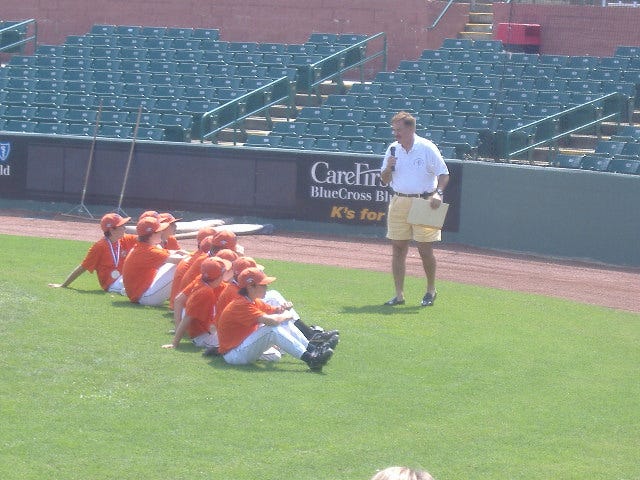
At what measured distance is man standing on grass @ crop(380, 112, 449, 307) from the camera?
11.5 meters

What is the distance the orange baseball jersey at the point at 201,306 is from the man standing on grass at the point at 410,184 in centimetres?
286

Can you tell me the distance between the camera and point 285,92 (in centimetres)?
2319

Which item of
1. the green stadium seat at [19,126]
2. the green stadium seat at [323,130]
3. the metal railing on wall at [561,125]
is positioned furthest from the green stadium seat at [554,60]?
the green stadium seat at [19,126]

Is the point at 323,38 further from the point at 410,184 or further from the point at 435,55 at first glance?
the point at 410,184

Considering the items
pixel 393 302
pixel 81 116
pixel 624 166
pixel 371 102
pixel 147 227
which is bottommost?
pixel 393 302

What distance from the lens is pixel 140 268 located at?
35.9 feet

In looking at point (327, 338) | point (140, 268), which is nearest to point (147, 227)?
A: point (140, 268)

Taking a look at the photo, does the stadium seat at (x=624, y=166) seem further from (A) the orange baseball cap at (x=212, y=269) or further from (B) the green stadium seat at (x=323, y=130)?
(A) the orange baseball cap at (x=212, y=269)

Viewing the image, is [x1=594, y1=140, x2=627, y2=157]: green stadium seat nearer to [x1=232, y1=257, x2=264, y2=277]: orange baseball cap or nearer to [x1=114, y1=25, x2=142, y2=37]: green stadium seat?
[x1=232, y1=257, x2=264, y2=277]: orange baseball cap

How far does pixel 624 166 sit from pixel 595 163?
55 centimetres

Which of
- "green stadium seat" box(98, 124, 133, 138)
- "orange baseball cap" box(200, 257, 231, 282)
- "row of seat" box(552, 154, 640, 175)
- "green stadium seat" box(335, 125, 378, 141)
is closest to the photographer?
"orange baseball cap" box(200, 257, 231, 282)

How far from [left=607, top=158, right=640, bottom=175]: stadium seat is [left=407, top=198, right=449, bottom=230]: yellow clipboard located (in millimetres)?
6593

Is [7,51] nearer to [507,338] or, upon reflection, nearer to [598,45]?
[598,45]

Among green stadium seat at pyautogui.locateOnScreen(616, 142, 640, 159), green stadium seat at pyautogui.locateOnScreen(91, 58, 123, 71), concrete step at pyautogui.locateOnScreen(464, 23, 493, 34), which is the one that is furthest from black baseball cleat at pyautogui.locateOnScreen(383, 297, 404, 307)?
concrete step at pyautogui.locateOnScreen(464, 23, 493, 34)
